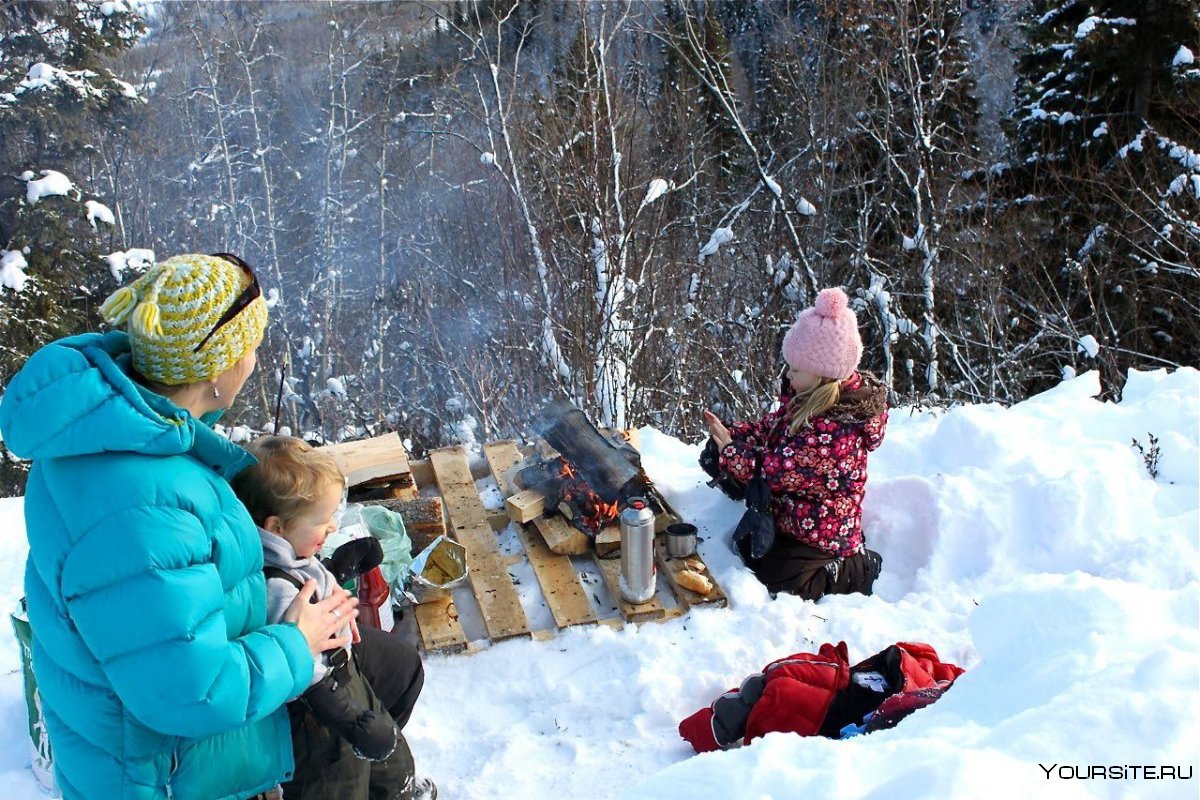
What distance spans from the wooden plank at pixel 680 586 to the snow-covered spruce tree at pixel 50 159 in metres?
10.2

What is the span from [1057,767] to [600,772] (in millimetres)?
1654

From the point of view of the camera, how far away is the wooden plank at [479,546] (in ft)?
12.1

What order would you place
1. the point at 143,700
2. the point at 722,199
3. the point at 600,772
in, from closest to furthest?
the point at 143,700 < the point at 600,772 < the point at 722,199

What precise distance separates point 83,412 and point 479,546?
2.71 meters

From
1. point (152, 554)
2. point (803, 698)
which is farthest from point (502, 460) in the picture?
point (152, 554)

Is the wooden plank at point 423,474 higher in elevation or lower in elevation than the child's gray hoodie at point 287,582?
lower

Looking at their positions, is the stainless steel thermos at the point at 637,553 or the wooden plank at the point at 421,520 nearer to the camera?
the stainless steel thermos at the point at 637,553

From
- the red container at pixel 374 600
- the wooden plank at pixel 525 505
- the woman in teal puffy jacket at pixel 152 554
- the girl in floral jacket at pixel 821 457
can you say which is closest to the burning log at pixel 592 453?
the wooden plank at pixel 525 505

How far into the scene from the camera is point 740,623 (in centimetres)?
364

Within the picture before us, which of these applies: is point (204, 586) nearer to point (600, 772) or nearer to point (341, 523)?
point (600, 772)

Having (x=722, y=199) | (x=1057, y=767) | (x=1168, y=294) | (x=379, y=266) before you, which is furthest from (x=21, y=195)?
(x=1168, y=294)

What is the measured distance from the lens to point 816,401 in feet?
12.3

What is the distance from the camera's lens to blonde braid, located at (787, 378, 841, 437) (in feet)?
12.3

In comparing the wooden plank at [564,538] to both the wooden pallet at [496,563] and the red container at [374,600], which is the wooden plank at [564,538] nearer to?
the wooden pallet at [496,563]
